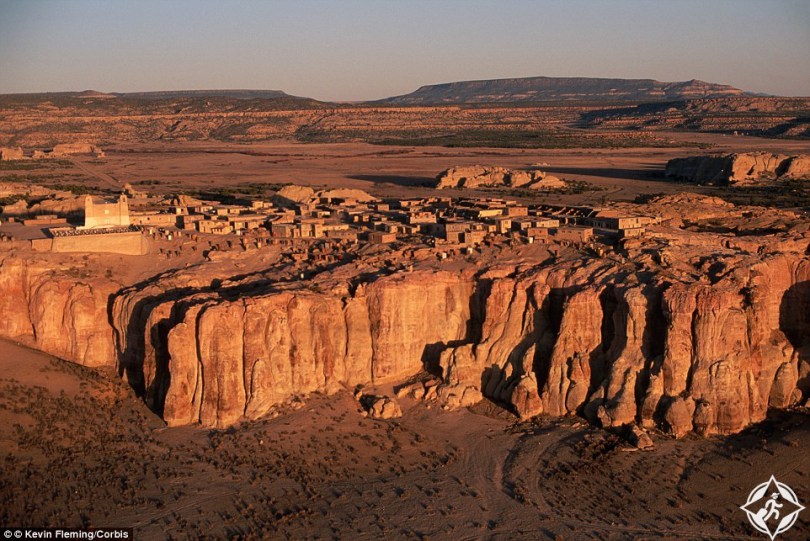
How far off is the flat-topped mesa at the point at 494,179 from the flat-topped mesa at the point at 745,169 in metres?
15.7

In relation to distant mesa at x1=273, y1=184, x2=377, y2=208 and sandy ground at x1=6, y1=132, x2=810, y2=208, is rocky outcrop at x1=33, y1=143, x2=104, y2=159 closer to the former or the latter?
sandy ground at x1=6, y1=132, x2=810, y2=208

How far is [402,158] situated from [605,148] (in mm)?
38673

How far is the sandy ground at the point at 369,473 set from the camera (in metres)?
26.8

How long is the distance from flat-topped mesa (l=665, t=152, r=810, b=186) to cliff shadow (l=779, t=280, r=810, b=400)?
57.4m

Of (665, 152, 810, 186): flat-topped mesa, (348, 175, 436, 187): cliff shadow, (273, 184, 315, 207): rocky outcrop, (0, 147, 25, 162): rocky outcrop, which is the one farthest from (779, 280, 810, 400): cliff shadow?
(0, 147, 25, 162): rocky outcrop

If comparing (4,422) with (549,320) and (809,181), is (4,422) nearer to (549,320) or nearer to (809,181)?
(549,320)

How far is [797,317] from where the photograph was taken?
3459 cm

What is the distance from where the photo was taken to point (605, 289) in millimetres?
34156

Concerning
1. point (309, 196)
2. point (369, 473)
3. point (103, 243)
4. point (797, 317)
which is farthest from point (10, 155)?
point (797, 317)

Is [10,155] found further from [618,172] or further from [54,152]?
[618,172]

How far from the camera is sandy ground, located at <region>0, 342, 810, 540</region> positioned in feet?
88.0

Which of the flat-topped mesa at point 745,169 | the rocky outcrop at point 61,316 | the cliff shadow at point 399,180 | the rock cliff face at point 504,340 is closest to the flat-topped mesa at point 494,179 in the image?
the cliff shadow at point 399,180

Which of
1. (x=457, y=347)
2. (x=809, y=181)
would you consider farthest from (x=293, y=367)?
(x=809, y=181)

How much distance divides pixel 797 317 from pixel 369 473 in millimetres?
16514
